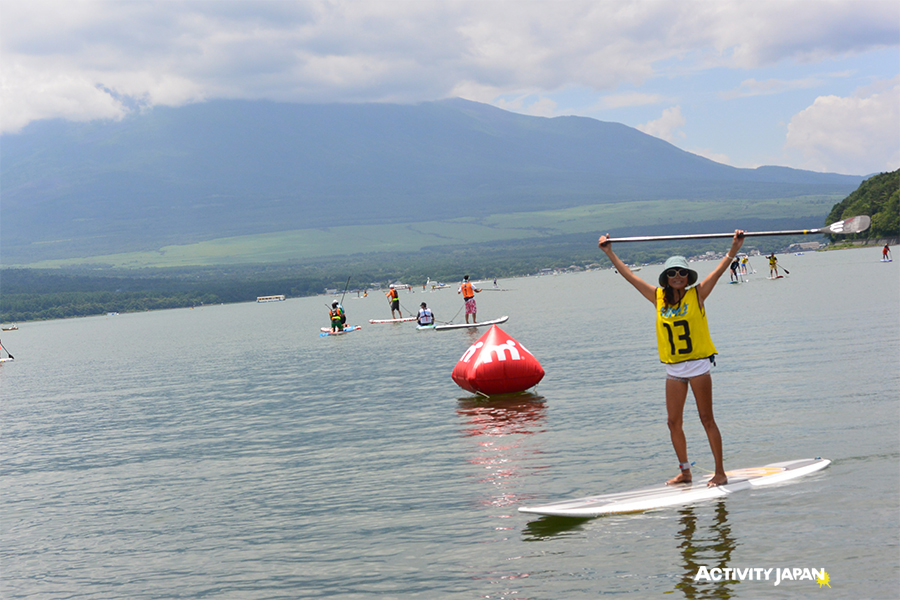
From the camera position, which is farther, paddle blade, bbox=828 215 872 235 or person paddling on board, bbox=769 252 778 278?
person paddling on board, bbox=769 252 778 278

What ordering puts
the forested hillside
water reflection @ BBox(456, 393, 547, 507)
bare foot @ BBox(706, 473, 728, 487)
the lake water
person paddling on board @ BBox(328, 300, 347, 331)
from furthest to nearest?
the forested hillside, person paddling on board @ BBox(328, 300, 347, 331), water reflection @ BBox(456, 393, 547, 507), bare foot @ BBox(706, 473, 728, 487), the lake water

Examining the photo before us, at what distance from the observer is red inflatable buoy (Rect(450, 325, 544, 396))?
69.1 feet

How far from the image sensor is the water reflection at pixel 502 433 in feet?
41.2

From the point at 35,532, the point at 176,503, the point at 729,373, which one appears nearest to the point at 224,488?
the point at 176,503

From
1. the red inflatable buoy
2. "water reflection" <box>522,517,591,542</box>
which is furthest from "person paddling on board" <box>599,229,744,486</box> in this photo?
the red inflatable buoy

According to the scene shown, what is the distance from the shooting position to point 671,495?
10953 millimetres

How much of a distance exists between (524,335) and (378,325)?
20.9m

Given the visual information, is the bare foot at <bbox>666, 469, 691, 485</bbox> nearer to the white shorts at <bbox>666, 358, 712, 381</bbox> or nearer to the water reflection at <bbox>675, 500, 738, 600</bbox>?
the water reflection at <bbox>675, 500, 738, 600</bbox>

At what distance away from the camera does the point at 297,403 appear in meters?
23.7

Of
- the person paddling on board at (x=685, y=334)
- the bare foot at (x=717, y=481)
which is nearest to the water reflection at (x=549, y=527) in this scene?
the bare foot at (x=717, y=481)

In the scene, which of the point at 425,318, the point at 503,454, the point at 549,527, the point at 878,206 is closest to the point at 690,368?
the point at 549,527

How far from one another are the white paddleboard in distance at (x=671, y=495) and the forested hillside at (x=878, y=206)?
128 metres

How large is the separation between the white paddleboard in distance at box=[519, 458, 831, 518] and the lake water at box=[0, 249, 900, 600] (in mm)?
174

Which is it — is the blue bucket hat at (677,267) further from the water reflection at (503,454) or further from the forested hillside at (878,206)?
the forested hillside at (878,206)
